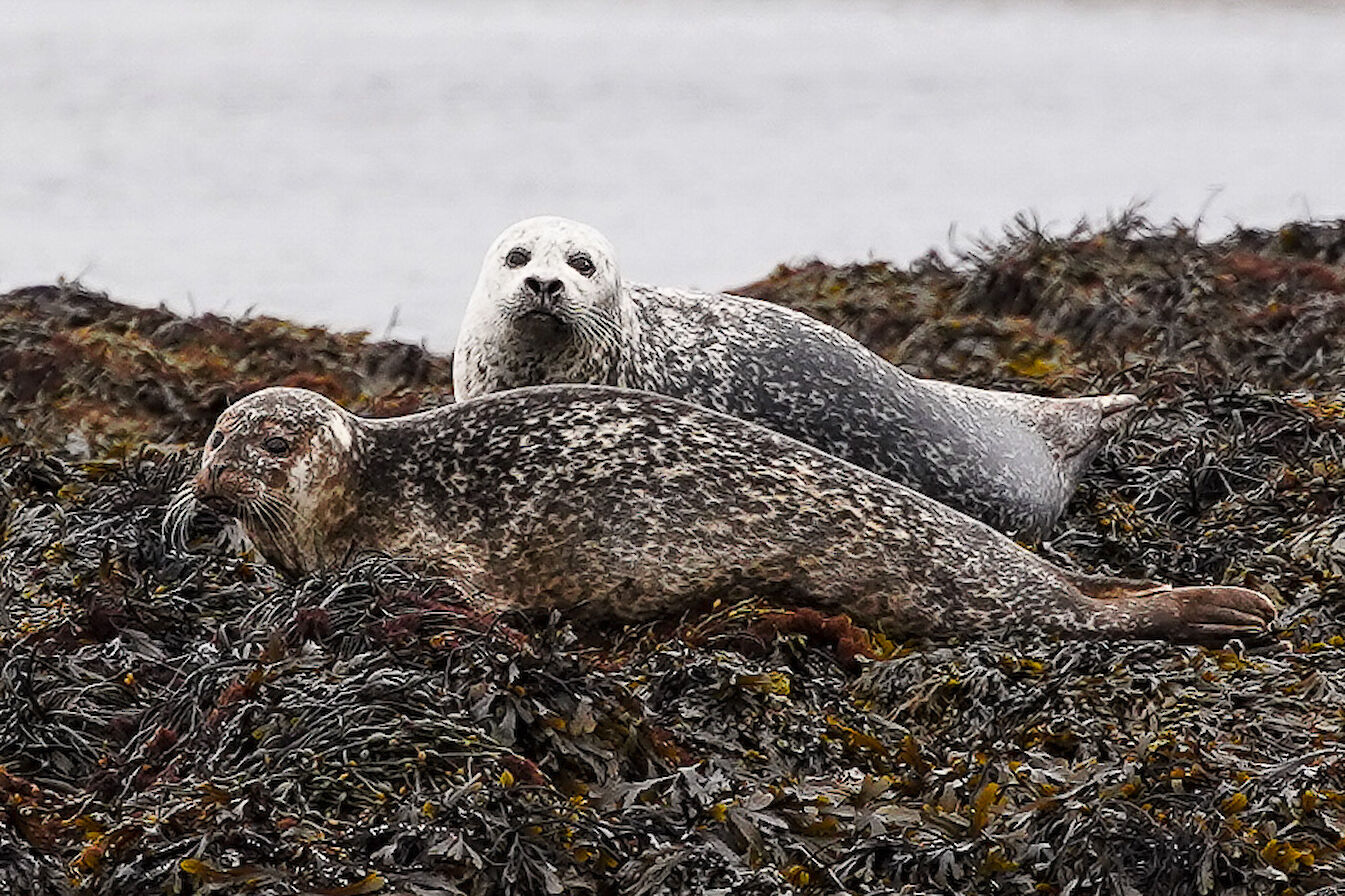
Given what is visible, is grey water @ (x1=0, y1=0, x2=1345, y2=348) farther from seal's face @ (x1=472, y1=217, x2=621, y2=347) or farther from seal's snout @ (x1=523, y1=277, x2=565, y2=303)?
seal's snout @ (x1=523, y1=277, x2=565, y2=303)

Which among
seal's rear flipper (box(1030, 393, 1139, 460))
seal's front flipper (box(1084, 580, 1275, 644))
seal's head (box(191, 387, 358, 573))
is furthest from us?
seal's rear flipper (box(1030, 393, 1139, 460))

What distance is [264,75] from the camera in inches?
1160

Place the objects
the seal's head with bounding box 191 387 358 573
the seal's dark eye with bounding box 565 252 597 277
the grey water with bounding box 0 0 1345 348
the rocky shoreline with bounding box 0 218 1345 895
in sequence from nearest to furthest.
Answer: the rocky shoreline with bounding box 0 218 1345 895
the seal's head with bounding box 191 387 358 573
the seal's dark eye with bounding box 565 252 597 277
the grey water with bounding box 0 0 1345 348

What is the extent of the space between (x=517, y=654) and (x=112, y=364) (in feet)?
13.4

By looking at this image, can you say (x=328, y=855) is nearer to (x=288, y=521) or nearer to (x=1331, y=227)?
(x=288, y=521)

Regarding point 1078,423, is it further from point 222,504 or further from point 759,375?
point 222,504

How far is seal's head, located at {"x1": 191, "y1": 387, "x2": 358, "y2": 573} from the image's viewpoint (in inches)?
184

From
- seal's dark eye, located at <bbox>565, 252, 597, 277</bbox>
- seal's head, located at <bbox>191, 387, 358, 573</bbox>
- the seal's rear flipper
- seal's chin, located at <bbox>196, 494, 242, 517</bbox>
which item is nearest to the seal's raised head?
seal's dark eye, located at <bbox>565, 252, 597, 277</bbox>

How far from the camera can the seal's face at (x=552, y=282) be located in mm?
5230

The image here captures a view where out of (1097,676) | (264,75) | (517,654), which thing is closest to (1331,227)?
(1097,676)

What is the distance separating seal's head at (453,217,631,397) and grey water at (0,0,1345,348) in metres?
4.02

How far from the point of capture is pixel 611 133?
82.2ft

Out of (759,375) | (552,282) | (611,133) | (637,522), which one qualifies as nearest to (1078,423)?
(759,375)

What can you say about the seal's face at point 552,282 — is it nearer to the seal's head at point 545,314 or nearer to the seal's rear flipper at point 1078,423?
the seal's head at point 545,314
